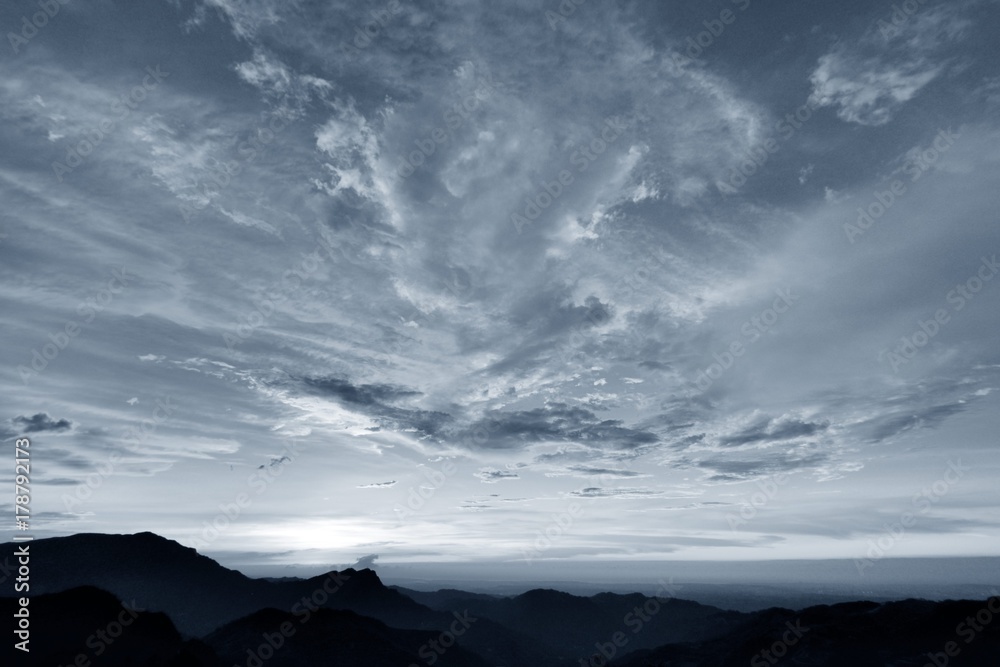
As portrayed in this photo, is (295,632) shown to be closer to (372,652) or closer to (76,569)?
(372,652)

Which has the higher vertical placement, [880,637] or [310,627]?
[880,637]

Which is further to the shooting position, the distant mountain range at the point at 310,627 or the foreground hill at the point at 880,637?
the foreground hill at the point at 880,637

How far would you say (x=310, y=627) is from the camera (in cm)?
10231

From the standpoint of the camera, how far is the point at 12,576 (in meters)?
129

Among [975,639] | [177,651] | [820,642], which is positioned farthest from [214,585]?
[975,639]

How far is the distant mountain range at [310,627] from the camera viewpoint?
2879 inches

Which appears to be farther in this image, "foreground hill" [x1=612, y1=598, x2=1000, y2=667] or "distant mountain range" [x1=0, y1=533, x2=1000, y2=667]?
"foreground hill" [x1=612, y1=598, x2=1000, y2=667]

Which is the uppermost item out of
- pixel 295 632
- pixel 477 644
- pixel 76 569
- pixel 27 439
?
pixel 27 439

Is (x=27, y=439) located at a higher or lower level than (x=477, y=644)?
higher

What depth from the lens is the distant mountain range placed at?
73125 mm

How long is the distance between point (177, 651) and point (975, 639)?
115842mm

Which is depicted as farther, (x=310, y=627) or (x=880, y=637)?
(x=310, y=627)

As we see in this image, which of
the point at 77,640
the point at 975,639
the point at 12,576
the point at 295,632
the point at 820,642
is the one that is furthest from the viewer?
the point at 12,576

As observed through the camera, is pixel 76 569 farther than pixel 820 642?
Yes
